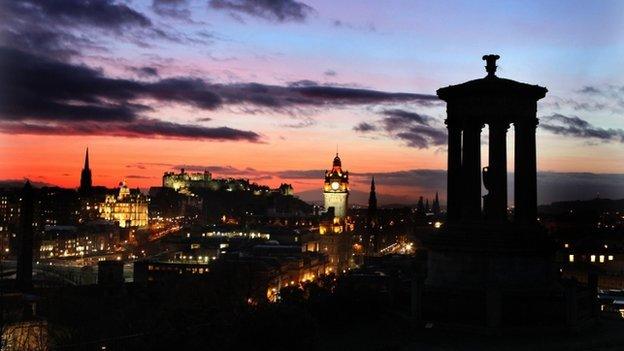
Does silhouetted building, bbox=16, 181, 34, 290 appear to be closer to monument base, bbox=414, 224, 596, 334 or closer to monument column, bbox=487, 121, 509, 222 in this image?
monument column, bbox=487, 121, 509, 222

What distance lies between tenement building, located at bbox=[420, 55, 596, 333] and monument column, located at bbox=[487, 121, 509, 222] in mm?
40

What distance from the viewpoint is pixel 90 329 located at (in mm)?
51969

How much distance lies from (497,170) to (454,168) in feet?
6.54

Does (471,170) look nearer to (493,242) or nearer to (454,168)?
(454,168)

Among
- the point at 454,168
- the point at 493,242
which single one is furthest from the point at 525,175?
the point at 493,242

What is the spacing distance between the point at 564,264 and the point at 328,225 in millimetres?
90212

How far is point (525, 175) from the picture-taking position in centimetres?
3456

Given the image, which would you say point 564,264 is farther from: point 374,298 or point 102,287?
point 374,298

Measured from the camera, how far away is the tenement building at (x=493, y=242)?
29.6 metres

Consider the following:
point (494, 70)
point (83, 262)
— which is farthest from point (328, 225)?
point (494, 70)

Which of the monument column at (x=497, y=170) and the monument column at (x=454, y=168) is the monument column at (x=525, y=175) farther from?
the monument column at (x=454, y=168)

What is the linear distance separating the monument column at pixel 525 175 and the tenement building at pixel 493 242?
4 cm

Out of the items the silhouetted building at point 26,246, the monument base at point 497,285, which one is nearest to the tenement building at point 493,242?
the monument base at point 497,285

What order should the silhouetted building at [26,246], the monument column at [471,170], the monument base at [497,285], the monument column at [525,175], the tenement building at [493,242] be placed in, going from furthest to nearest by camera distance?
the silhouetted building at [26,246] → the monument column at [525,175] → the monument column at [471,170] → the tenement building at [493,242] → the monument base at [497,285]
